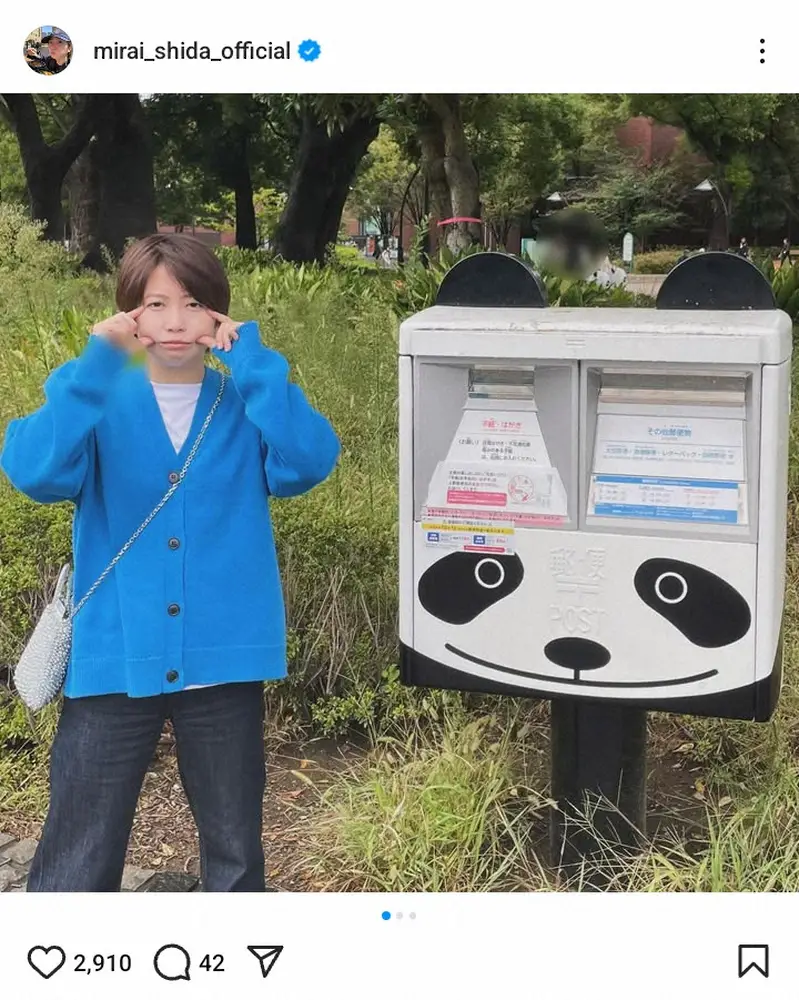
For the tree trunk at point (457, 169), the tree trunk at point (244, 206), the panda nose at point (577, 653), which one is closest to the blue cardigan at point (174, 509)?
the panda nose at point (577, 653)

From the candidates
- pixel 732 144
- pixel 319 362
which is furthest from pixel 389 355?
pixel 732 144

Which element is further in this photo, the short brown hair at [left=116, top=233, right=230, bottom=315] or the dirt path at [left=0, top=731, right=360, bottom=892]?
the dirt path at [left=0, top=731, right=360, bottom=892]

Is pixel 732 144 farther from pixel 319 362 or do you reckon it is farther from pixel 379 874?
pixel 379 874

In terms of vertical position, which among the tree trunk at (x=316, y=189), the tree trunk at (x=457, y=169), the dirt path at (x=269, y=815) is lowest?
the dirt path at (x=269, y=815)

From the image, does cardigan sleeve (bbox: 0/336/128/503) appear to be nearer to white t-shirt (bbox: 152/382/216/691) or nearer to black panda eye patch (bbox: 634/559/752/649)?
white t-shirt (bbox: 152/382/216/691)

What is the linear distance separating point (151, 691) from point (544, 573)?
2.85 ft

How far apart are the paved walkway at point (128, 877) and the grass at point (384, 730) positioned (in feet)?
0.64

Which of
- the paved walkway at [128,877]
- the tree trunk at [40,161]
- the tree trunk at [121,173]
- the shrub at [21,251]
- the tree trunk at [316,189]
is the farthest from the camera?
the tree trunk at [316,189]

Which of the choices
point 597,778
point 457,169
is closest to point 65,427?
point 597,778

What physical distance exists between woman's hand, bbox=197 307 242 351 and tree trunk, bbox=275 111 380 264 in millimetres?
12265

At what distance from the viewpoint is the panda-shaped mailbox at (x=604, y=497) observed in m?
2.23

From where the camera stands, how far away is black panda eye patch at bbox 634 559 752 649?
226 centimetres
